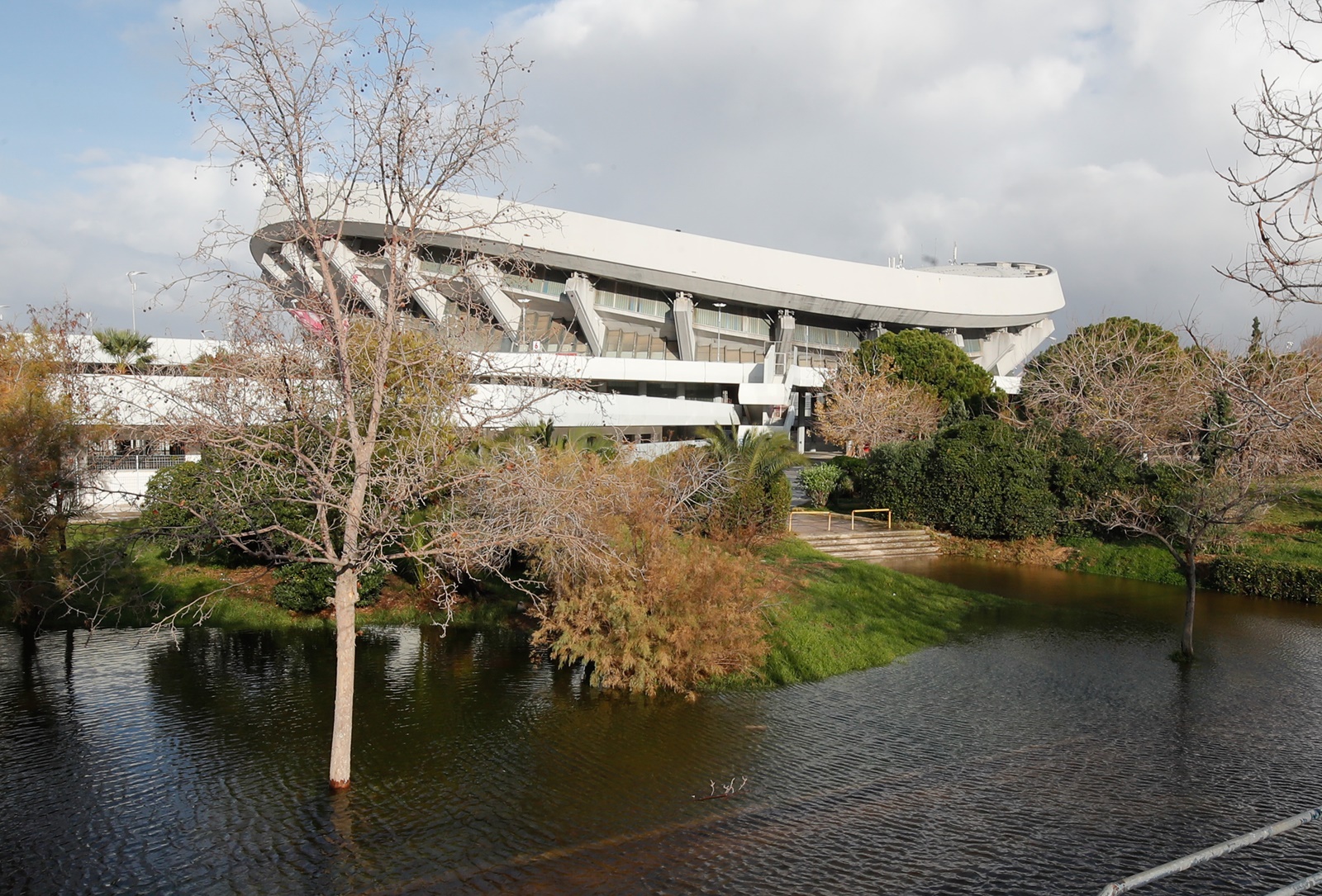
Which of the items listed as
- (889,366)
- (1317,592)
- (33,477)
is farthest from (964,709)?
(889,366)

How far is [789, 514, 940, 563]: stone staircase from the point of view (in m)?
21.7

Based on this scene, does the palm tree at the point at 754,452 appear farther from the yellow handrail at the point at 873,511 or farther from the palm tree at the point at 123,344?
the palm tree at the point at 123,344

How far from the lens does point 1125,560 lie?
21.6 metres

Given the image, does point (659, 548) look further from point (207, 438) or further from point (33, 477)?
point (33, 477)

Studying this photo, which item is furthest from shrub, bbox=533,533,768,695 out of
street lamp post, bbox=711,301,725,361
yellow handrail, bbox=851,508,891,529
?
street lamp post, bbox=711,301,725,361

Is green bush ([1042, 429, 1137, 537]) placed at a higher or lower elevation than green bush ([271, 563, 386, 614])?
higher

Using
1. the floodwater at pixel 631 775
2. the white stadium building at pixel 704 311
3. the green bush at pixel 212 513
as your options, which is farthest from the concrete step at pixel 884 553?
the white stadium building at pixel 704 311

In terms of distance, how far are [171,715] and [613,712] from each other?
489cm

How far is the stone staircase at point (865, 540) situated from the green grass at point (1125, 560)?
344 cm

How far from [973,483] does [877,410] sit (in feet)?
30.3

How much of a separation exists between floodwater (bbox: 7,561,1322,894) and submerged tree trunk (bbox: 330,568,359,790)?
0.26 meters

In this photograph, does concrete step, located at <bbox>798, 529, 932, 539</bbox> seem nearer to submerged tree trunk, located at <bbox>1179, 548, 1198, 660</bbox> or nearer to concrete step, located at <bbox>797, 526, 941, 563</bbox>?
concrete step, located at <bbox>797, 526, 941, 563</bbox>

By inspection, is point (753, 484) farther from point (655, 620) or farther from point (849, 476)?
point (849, 476)

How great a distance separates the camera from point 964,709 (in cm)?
1067
